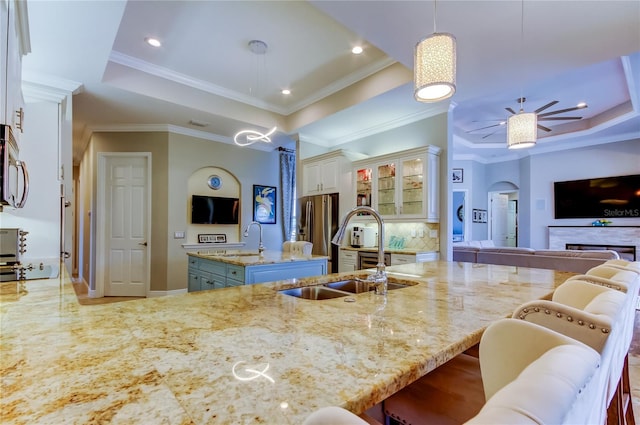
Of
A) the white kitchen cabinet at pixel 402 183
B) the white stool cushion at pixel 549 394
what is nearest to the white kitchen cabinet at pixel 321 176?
the white kitchen cabinet at pixel 402 183

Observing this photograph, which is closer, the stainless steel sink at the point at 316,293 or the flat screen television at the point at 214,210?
the stainless steel sink at the point at 316,293

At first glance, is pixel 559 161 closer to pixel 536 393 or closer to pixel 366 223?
pixel 366 223

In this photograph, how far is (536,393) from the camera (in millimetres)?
338

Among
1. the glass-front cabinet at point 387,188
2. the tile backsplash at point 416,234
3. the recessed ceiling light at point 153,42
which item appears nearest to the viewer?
the recessed ceiling light at point 153,42

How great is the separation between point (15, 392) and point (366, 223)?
15.8 ft

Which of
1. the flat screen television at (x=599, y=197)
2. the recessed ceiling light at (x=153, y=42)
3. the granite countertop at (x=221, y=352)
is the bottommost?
the granite countertop at (x=221, y=352)

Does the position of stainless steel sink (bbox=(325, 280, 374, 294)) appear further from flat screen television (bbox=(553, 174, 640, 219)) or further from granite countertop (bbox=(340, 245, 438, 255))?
flat screen television (bbox=(553, 174, 640, 219))

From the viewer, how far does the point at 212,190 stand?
5746mm

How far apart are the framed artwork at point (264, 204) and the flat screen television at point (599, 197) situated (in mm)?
6554

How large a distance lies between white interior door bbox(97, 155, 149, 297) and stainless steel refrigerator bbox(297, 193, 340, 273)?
8.81 ft

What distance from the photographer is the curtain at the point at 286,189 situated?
659 centimetres

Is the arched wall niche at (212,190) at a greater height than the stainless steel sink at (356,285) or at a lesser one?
greater

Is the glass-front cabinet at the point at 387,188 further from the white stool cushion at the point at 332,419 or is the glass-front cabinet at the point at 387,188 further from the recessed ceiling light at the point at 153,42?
the white stool cushion at the point at 332,419

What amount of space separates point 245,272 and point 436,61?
87.0 inches
